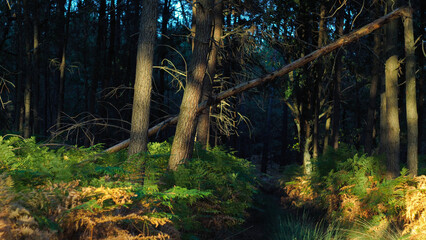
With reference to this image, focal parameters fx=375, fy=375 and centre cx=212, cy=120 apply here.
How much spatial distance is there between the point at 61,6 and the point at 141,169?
14.9 metres

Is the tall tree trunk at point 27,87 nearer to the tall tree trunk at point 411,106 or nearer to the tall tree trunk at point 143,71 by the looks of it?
the tall tree trunk at point 143,71

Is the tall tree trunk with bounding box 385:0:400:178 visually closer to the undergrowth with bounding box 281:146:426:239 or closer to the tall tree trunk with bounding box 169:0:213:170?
the undergrowth with bounding box 281:146:426:239

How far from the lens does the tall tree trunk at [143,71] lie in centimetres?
809

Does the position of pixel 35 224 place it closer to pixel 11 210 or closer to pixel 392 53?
pixel 11 210

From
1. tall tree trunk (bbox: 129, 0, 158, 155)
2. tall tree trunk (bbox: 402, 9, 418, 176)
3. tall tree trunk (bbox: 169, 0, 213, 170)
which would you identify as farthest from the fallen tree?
tall tree trunk (bbox: 129, 0, 158, 155)

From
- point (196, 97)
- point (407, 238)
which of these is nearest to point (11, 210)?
point (196, 97)

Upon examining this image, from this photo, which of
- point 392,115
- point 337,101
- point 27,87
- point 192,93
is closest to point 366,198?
point 392,115

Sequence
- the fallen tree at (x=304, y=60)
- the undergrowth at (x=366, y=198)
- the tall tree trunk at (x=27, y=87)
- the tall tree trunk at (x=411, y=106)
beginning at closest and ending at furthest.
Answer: the undergrowth at (x=366, y=198), the fallen tree at (x=304, y=60), the tall tree trunk at (x=411, y=106), the tall tree trunk at (x=27, y=87)

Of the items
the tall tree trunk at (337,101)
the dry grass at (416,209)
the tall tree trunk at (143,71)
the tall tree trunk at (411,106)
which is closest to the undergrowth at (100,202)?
the tall tree trunk at (143,71)

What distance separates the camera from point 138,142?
812cm

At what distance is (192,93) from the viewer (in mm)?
7938

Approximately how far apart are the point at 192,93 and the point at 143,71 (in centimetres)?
118

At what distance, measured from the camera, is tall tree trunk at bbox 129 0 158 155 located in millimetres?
8086

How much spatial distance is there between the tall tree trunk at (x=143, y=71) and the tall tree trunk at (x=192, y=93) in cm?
81
